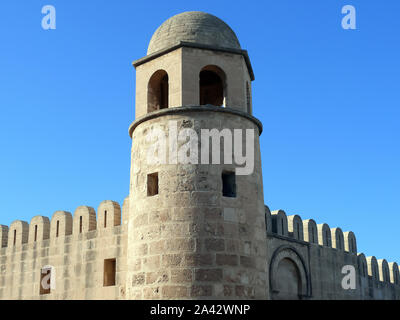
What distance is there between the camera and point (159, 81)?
1215cm

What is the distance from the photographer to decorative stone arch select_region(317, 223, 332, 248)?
17.9m

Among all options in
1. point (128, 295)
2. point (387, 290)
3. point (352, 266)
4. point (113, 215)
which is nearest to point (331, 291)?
point (352, 266)

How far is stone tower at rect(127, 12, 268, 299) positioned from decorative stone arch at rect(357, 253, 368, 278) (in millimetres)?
9638

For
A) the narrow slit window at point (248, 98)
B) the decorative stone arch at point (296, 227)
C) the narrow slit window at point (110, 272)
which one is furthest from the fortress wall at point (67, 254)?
the decorative stone arch at point (296, 227)

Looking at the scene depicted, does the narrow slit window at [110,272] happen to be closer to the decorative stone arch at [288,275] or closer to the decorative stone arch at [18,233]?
the decorative stone arch at [18,233]

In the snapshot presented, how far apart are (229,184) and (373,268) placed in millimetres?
11783

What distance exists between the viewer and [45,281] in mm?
14398

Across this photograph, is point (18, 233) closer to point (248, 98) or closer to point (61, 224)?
point (61, 224)

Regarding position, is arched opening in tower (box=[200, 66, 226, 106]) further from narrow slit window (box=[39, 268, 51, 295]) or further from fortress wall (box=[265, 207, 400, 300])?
narrow slit window (box=[39, 268, 51, 295])

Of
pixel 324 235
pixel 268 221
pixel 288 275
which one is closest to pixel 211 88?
pixel 268 221

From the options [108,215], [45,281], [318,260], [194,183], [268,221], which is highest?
[268,221]

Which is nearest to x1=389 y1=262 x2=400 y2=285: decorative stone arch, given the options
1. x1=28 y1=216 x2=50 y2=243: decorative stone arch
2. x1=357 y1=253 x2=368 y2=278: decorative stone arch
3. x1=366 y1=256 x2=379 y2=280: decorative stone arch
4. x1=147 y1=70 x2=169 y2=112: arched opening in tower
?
x1=366 y1=256 x2=379 y2=280: decorative stone arch

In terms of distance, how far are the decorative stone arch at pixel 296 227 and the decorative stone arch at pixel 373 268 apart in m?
4.82

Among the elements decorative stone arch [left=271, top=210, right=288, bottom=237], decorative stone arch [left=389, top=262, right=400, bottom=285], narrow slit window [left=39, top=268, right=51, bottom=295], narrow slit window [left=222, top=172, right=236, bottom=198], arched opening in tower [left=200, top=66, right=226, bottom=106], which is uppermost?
arched opening in tower [left=200, top=66, right=226, bottom=106]
